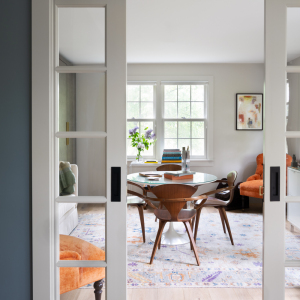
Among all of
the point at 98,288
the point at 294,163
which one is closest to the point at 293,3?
the point at 294,163

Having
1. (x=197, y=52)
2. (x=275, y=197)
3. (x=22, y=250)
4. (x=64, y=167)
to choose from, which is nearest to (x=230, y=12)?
(x=197, y=52)

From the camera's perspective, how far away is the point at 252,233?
362 centimetres

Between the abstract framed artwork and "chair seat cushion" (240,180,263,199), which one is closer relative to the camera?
"chair seat cushion" (240,180,263,199)

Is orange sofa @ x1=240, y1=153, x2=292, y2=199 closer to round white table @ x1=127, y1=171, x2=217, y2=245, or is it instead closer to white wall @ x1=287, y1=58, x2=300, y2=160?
round white table @ x1=127, y1=171, x2=217, y2=245

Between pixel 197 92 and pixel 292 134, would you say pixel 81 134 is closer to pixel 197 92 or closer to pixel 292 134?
pixel 292 134

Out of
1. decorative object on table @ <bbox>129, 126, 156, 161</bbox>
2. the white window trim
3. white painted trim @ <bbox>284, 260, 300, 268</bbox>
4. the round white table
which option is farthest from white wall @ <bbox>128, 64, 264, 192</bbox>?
white painted trim @ <bbox>284, 260, 300, 268</bbox>

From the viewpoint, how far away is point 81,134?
1.40 meters

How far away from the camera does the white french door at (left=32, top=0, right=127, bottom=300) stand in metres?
1.38

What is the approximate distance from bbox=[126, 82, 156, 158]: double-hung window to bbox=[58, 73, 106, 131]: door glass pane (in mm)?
3856

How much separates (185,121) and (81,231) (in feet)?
13.8

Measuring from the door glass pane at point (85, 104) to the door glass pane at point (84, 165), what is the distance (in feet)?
0.26

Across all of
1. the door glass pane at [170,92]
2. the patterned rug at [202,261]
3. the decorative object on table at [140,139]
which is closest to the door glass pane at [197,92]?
the door glass pane at [170,92]

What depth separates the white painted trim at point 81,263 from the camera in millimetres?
1425

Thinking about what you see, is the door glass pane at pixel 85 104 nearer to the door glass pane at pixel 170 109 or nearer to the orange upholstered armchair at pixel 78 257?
the orange upholstered armchair at pixel 78 257
